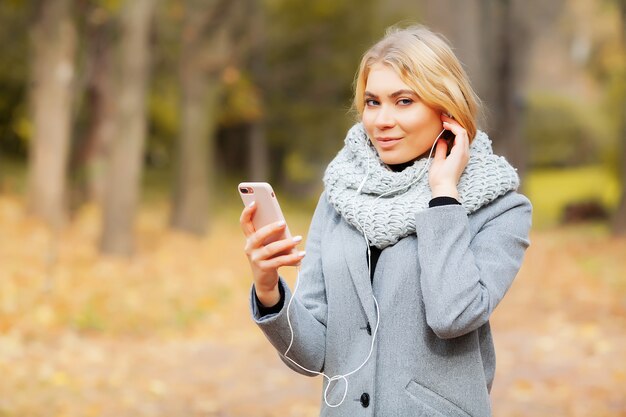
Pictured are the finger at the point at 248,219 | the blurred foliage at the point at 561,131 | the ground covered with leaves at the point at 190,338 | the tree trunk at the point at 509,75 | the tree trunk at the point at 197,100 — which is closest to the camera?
the finger at the point at 248,219

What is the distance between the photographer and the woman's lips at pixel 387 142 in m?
2.69

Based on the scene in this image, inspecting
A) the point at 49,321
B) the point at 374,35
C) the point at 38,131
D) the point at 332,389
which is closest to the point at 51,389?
the point at 49,321

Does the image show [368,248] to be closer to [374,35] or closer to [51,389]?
[51,389]

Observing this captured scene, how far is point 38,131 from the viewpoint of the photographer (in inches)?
614

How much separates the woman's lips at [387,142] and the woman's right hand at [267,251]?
0.41 meters

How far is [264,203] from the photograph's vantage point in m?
2.54

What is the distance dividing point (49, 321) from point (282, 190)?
823 inches

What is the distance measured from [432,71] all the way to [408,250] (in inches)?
20.1

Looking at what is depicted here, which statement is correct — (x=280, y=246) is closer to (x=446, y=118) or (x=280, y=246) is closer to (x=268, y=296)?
(x=268, y=296)

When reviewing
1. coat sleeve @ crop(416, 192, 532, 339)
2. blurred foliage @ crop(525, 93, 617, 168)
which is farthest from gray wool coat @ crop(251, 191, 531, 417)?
blurred foliage @ crop(525, 93, 617, 168)

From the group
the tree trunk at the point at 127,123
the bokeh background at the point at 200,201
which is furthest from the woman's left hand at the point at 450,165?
the tree trunk at the point at 127,123

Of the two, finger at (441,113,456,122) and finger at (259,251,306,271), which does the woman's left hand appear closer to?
finger at (441,113,456,122)

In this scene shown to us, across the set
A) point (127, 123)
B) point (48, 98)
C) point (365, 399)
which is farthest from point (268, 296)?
point (48, 98)

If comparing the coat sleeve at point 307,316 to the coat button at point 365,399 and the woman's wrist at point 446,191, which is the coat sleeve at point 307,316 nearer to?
the coat button at point 365,399
